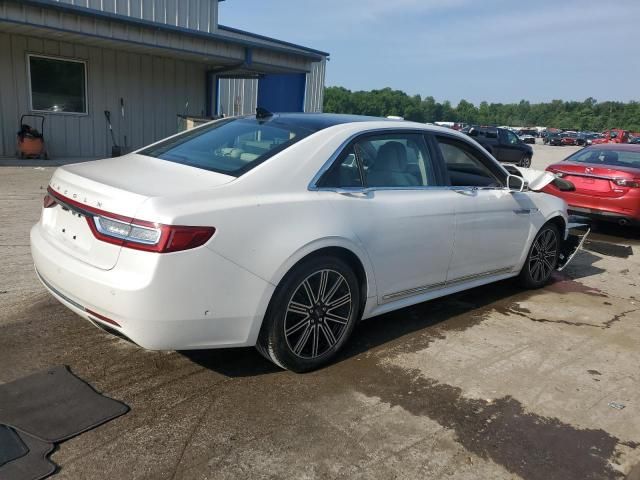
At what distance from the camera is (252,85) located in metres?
19.9

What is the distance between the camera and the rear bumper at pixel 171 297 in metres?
2.67

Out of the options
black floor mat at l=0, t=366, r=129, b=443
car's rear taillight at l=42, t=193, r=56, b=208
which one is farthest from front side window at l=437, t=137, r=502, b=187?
black floor mat at l=0, t=366, r=129, b=443

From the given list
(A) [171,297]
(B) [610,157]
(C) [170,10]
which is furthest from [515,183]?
(C) [170,10]

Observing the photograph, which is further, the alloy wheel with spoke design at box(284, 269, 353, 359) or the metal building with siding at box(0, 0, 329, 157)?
the metal building with siding at box(0, 0, 329, 157)

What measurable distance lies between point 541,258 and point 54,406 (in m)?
4.40

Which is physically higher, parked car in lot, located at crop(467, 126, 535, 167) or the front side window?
the front side window

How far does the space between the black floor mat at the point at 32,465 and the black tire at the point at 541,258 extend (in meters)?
4.23

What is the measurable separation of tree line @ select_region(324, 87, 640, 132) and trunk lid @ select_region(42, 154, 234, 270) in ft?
292

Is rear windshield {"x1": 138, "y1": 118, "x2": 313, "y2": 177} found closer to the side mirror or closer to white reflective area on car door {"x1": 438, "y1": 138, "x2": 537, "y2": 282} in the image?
white reflective area on car door {"x1": 438, "y1": 138, "x2": 537, "y2": 282}

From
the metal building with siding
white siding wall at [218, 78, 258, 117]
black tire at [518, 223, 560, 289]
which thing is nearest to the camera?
black tire at [518, 223, 560, 289]

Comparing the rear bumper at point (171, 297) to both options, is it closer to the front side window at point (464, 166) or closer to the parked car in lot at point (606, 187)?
the front side window at point (464, 166)

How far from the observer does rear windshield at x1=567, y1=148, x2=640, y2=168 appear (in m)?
8.62

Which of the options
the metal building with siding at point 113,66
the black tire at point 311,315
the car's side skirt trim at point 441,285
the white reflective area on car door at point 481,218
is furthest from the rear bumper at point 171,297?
the metal building with siding at point 113,66

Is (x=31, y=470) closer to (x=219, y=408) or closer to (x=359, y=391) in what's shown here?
(x=219, y=408)
